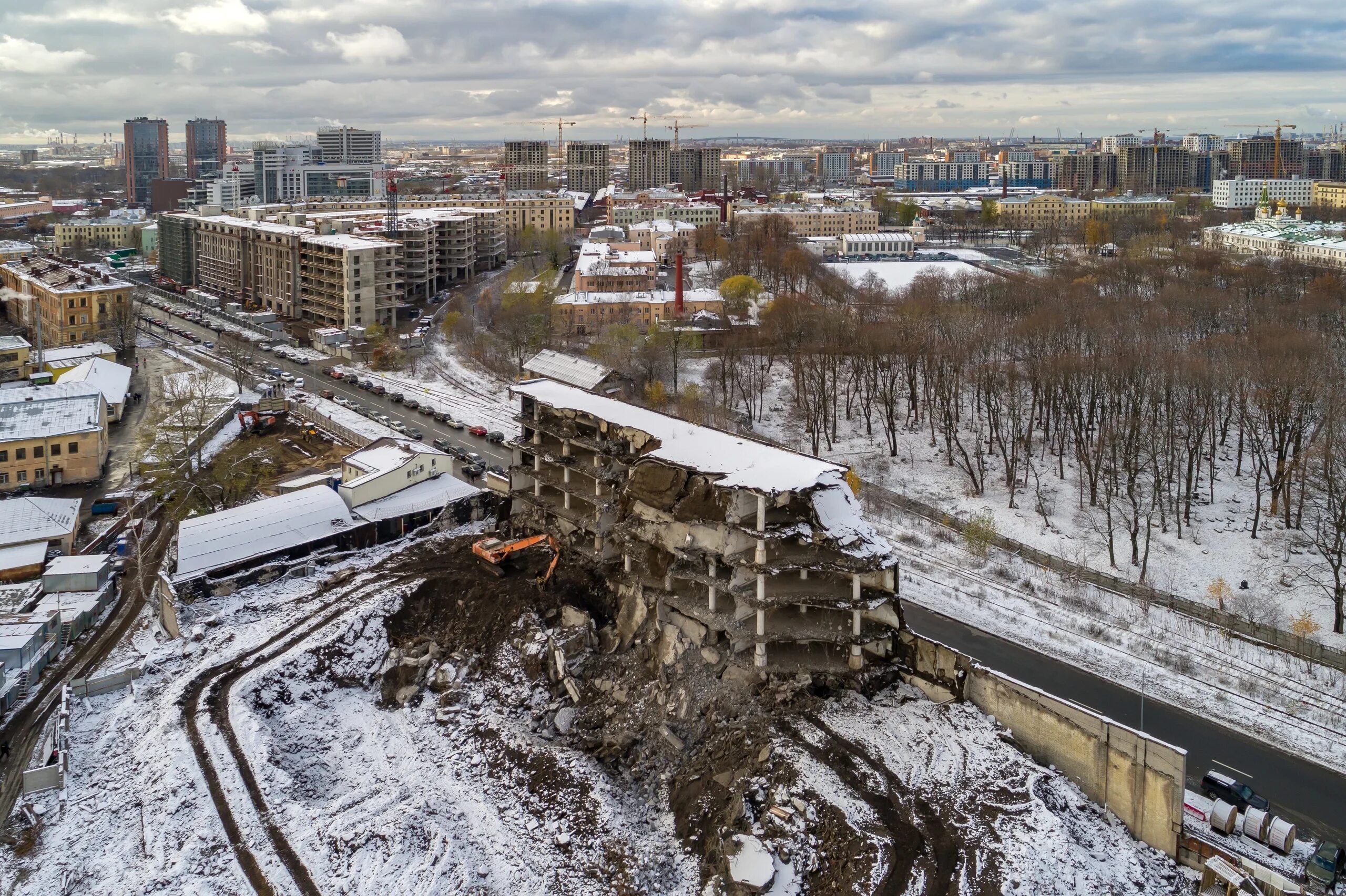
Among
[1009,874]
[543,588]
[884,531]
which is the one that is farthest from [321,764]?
[884,531]

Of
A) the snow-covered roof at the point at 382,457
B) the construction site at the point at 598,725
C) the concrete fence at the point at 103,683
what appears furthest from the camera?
the snow-covered roof at the point at 382,457

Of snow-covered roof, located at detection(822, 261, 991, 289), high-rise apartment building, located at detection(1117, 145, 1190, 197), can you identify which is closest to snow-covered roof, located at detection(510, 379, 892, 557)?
snow-covered roof, located at detection(822, 261, 991, 289)

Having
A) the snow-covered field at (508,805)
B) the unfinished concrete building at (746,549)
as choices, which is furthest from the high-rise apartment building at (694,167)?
the snow-covered field at (508,805)

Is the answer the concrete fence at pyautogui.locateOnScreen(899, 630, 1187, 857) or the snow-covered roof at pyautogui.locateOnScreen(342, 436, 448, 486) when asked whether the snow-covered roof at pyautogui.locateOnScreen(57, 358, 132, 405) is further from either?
the concrete fence at pyautogui.locateOnScreen(899, 630, 1187, 857)

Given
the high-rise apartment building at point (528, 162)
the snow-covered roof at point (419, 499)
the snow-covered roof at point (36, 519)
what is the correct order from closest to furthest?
the snow-covered roof at point (36, 519)
the snow-covered roof at point (419, 499)
the high-rise apartment building at point (528, 162)

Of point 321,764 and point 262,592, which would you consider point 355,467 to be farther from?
point 321,764

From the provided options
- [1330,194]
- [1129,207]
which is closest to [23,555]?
[1129,207]

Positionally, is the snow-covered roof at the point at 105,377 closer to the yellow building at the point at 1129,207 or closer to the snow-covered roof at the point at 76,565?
the snow-covered roof at the point at 76,565
